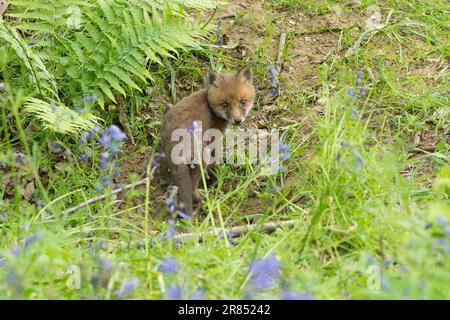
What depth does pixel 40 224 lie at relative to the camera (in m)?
4.02

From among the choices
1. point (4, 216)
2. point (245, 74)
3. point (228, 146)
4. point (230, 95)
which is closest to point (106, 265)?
point (4, 216)

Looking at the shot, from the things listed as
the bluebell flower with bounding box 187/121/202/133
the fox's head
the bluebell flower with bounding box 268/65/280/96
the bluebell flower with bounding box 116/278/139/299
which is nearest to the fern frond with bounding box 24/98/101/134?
the bluebell flower with bounding box 187/121/202/133

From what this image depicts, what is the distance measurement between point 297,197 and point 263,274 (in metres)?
1.93

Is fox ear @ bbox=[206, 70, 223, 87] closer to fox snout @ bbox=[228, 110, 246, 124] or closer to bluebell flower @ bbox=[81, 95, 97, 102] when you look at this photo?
fox snout @ bbox=[228, 110, 246, 124]

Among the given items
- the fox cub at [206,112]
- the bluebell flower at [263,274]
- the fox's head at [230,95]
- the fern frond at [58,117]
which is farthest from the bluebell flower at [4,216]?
the fox's head at [230,95]

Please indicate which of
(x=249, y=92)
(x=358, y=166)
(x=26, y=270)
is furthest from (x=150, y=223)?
(x=26, y=270)

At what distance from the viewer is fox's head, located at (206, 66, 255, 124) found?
5859mm

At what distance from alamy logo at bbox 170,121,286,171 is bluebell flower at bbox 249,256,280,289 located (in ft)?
6.64

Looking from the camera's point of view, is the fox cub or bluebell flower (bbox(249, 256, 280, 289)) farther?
the fox cub

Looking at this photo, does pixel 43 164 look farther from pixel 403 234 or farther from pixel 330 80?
pixel 403 234

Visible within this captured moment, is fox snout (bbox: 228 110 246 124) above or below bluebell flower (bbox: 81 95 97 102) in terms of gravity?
below

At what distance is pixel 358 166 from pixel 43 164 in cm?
304

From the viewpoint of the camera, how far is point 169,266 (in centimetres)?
310

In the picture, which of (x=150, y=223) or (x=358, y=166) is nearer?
(x=358, y=166)
